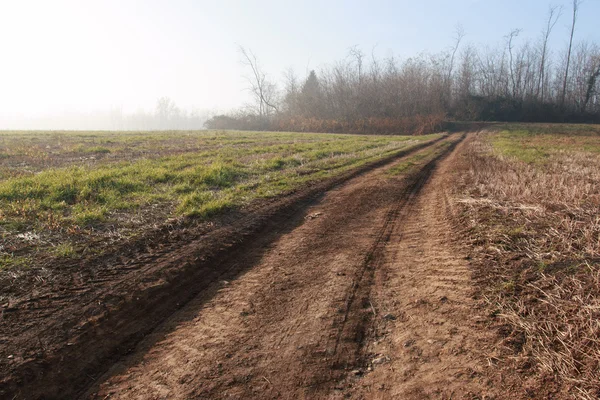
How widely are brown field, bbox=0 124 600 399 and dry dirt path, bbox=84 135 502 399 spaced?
0.6 inches

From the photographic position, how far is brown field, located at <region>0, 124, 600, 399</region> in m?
2.66

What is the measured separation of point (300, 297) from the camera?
3.82m

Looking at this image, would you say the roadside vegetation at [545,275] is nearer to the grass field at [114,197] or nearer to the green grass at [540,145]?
the grass field at [114,197]

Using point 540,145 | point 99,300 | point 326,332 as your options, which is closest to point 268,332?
point 326,332

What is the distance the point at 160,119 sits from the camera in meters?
132

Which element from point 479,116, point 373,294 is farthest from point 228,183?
point 479,116

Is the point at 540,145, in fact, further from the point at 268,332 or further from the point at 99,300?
the point at 99,300

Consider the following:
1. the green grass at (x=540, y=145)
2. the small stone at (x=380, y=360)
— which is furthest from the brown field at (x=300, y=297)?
the green grass at (x=540, y=145)

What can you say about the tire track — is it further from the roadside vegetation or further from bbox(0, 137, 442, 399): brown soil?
the roadside vegetation

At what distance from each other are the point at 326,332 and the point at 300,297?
67 cm

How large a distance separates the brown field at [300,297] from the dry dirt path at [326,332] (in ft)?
0.05

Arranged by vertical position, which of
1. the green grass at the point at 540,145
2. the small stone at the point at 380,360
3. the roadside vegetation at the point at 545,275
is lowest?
the small stone at the point at 380,360

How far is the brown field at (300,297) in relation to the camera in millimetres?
2662

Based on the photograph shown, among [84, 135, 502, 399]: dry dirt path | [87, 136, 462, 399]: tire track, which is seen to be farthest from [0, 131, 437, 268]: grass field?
[84, 135, 502, 399]: dry dirt path
